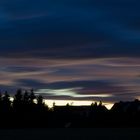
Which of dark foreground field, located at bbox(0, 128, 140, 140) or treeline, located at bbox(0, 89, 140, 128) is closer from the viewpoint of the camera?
dark foreground field, located at bbox(0, 128, 140, 140)

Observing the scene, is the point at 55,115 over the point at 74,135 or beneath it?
over

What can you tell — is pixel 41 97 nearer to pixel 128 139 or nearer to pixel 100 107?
pixel 100 107

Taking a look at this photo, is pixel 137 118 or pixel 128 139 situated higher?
pixel 137 118

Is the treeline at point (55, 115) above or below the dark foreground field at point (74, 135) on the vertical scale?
above

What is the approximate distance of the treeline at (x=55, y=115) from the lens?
292 feet

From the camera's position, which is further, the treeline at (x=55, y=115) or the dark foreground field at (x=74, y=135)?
the treeline at (x=55, y=115)

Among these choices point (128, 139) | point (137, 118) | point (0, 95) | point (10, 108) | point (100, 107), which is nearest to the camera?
point (128, 139)

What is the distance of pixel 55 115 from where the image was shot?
353 ft

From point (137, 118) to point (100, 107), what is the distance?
27.9 metres

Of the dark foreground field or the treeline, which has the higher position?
the treeline

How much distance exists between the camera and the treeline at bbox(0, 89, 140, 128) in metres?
89.1

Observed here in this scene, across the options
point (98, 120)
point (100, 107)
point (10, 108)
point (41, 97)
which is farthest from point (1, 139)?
point (41, 97)

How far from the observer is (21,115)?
9862 cm

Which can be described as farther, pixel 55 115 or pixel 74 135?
pixel 55 115
